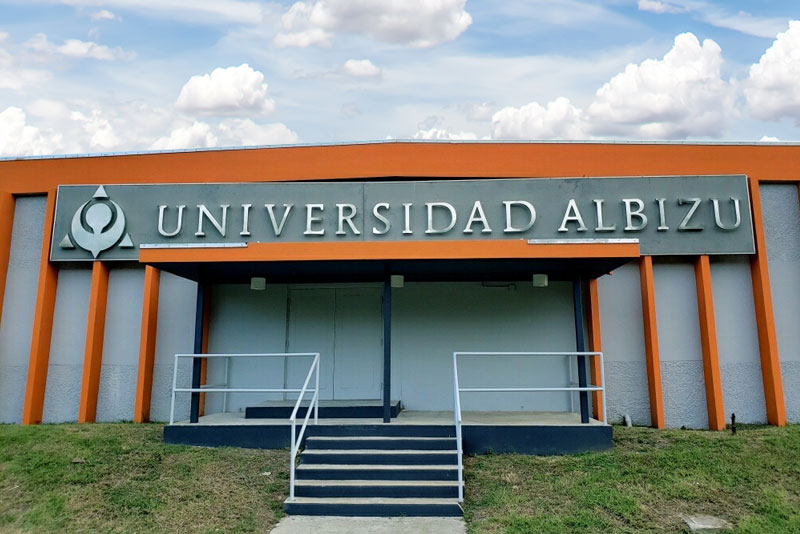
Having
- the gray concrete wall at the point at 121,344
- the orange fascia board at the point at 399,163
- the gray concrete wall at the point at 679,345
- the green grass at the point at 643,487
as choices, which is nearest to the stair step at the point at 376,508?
the green grass at the point at 643,487

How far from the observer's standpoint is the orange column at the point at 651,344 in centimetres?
1053

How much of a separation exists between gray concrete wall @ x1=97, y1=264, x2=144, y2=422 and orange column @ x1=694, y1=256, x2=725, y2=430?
10347 mm

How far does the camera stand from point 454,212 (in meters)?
10.6

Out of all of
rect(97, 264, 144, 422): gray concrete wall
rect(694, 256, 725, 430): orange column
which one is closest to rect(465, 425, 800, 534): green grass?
rect(694, 256, 725, 430): orange column

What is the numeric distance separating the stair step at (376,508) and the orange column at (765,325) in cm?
682

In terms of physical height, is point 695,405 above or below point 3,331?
below

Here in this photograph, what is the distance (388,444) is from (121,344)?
243 inches

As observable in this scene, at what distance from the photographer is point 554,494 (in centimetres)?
708

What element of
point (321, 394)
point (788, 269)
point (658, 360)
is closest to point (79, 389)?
point (321, 394)

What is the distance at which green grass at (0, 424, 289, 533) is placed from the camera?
6547 millimetres

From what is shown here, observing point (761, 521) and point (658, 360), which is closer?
point (761, 521)

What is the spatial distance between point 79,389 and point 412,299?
6463mm

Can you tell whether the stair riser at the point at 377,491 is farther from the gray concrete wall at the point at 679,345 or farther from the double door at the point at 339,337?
the gray concrete wall at the point at 679,345

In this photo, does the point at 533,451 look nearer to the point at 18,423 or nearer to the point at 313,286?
the point at 313,286
